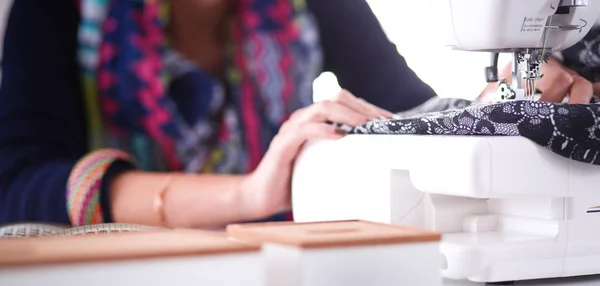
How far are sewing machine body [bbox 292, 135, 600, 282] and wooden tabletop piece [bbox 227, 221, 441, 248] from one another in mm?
312

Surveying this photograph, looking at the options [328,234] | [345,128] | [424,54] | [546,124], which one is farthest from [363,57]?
[328,234]

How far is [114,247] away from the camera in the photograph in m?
0.50

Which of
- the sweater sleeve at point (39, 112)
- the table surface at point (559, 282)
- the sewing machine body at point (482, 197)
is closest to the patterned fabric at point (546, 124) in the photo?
the sewing machine body at point (482, 197)

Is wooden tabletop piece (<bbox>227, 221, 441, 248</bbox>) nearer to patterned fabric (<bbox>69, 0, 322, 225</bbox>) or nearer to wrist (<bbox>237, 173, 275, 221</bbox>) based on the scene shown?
wrist (<bbox>237, 173, 275, 221</bbox>)

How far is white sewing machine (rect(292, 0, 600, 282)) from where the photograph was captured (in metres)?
0.93

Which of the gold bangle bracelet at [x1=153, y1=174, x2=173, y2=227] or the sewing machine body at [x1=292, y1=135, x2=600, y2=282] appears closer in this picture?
the sewing machine body at [x1=292, y1=135, x2=600, y2=282]

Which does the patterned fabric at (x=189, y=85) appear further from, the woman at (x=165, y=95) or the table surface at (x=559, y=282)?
the table surface at (x=559, y=282)

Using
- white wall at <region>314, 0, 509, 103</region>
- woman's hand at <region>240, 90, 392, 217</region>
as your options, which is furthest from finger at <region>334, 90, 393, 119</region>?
white wall at <region>314, 0, 509, 103</region>

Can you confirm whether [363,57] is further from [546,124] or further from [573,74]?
[546,124]

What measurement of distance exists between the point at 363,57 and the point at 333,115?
80 cm

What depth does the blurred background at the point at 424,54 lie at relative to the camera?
2445 mm

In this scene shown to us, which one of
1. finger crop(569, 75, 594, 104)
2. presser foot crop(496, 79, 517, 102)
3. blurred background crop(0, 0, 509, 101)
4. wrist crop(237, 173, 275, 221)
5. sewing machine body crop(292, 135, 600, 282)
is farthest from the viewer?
blurred background crop(0, 0, 509, 101)

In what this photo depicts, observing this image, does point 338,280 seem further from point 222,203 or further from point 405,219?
point 222,203

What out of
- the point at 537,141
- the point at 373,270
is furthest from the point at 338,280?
the point at 537,141
